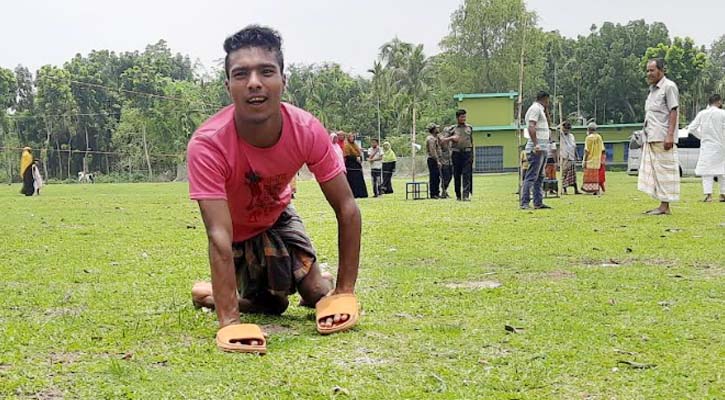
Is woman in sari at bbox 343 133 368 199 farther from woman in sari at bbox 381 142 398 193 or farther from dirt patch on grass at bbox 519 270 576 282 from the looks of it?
dirt patch on grass at bbox 519 270 576 282

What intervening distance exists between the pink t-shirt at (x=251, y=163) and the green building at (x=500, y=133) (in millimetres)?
44952

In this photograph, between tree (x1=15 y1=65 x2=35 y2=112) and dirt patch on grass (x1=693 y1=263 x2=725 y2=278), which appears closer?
dirt patch on grass (x1=693 y1=263 x2=725 y2=278)

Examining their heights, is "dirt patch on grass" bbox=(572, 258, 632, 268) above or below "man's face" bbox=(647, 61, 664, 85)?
below

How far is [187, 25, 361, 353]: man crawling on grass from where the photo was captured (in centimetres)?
366

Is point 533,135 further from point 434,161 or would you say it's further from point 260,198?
point 260,198

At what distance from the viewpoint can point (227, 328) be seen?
3457mm

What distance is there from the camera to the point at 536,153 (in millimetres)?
11820

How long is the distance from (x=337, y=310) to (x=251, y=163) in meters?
0.84

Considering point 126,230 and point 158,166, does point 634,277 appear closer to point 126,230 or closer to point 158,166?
point 126,230

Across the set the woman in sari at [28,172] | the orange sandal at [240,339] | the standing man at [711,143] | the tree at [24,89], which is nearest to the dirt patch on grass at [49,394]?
the orange sandal at [240,339]

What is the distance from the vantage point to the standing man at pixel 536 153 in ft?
38.7

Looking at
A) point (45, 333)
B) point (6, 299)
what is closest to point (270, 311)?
point (45, 333)

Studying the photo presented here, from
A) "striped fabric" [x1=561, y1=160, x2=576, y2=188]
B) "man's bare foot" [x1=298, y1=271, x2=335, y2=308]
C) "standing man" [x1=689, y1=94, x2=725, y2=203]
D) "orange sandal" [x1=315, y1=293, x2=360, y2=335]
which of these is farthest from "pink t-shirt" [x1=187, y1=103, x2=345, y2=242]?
"striped fabric" [x1=561, y1=160, x2=576, y2=188]

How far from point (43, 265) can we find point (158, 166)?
50.7m
